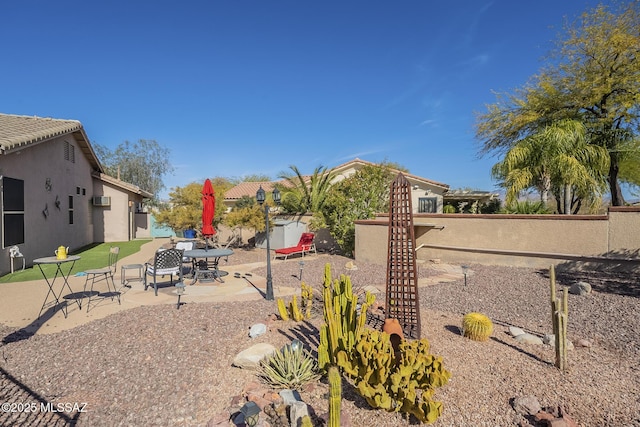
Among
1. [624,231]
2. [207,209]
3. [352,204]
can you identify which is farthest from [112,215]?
[624,231]

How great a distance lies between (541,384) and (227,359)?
3.65 metres

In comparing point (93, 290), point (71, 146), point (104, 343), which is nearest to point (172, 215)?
point (71, 146)

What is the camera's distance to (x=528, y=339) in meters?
4.80

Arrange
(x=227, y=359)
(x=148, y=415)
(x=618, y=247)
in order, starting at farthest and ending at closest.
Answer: (x=618, y=247)
(x=227, y=359)
(x=148, y=415)

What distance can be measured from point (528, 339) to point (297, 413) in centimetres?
363

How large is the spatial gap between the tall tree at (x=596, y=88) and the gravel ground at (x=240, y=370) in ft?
30.4

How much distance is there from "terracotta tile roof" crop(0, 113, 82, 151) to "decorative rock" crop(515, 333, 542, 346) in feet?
40.6

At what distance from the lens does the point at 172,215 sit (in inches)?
625

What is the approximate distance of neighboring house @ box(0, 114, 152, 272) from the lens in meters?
10.0

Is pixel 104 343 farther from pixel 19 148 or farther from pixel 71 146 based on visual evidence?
pixel 71 146

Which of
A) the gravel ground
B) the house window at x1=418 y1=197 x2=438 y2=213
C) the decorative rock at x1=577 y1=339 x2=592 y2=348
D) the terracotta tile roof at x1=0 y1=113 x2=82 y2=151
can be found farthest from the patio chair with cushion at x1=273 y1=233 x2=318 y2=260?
the house window at x1=418 y1=197 x2=438 y2=213

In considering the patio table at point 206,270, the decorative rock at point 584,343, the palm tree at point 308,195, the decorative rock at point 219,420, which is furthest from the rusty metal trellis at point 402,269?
the palm tree at point 308,195

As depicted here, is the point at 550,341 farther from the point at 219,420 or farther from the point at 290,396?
the point at 219,420

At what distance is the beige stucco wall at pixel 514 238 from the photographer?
9312 mm
